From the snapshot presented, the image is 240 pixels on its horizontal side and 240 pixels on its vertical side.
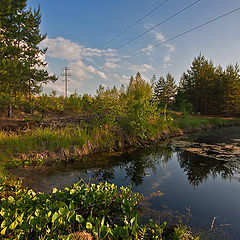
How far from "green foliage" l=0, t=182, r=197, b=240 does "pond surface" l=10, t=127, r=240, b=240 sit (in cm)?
58

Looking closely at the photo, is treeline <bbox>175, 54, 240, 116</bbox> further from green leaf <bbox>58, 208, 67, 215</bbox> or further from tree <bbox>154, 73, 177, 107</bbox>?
green leaf <bbox>58, 208, 67, 215</bbox>

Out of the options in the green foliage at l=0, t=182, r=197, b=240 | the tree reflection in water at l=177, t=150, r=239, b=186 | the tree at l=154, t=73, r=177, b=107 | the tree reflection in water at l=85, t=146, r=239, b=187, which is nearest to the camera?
the green foliage at l=0, t=182, r=197, b=240

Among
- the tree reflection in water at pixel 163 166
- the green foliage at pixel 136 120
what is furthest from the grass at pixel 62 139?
the tree reflection in water at pixel 163 166

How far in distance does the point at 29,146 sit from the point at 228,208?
636 cm

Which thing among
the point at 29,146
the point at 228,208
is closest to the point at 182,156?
the point at 228,208

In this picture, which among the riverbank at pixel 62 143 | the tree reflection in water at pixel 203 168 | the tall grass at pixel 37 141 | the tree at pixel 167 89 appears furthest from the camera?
the tree at pixel 167 89

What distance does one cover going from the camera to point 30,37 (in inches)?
431

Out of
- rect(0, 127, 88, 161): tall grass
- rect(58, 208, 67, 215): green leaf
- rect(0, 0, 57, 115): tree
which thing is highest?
rect(0, 0, 57, 115): tree

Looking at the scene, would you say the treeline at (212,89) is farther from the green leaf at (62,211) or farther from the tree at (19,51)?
the green leaf at (62,211)

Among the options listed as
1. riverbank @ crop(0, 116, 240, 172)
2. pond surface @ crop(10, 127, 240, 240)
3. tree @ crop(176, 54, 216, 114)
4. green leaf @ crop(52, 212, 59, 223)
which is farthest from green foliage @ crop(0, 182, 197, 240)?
tree @ crop(176, 54, 216, 114)

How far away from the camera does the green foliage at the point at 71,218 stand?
1.91 metres

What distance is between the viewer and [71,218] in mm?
2129

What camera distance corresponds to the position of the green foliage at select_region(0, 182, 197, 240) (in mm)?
1909

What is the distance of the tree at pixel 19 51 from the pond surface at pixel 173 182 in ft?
21.3
